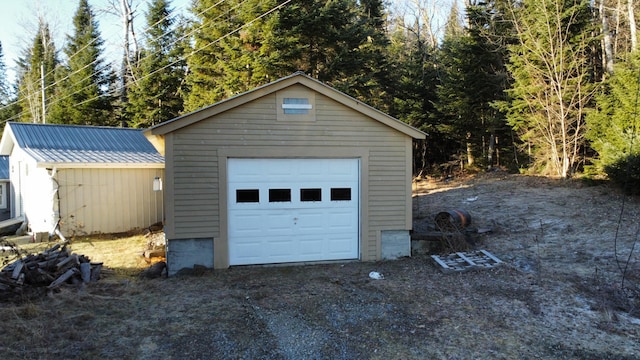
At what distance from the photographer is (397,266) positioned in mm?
8359

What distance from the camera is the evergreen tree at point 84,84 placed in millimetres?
26016

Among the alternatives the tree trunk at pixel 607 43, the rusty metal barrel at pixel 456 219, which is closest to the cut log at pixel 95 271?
the rusty metal barrel at pixel 456 219

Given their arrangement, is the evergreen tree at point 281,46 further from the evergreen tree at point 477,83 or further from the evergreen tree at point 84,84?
the evergreen tree at point 84,84

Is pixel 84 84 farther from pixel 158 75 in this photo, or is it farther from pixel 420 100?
pixel 420 100

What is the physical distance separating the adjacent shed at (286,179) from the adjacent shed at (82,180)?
5.21 metres

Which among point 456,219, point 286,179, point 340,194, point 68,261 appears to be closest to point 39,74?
point 68,261

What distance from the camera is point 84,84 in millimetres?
26156

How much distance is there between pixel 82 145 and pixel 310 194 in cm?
930

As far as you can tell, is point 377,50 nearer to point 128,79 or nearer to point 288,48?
point 288,48

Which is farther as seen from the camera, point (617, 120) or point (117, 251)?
point (617, 120)

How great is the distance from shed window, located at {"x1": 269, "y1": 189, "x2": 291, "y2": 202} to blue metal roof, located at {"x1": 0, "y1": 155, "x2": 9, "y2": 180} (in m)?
13.7

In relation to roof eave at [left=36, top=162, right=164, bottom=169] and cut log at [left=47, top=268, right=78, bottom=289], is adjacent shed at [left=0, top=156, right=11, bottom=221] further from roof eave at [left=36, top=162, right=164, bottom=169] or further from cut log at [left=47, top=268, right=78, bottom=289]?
cut log at [left=47, top=268, right=78, bottom=289]

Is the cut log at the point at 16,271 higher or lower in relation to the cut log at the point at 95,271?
higher

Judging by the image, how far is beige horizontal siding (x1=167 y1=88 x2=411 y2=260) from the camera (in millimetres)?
7883
